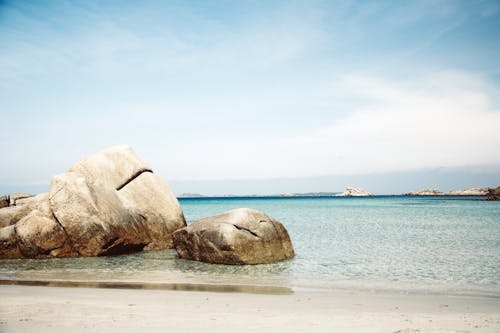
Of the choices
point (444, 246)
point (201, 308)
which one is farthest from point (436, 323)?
point (444, 246)

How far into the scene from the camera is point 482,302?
796cm

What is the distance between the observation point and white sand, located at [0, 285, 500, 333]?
18.9 feet

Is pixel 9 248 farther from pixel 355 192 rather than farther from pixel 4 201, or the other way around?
pixel 355 192

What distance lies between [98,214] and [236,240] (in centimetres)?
550

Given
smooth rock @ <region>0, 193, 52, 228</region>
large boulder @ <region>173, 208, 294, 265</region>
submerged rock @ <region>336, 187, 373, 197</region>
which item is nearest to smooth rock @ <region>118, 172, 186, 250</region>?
large boulder @ <region>173, 208, 294, 265</region>

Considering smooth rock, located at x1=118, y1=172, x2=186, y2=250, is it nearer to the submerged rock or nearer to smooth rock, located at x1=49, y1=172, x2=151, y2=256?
smooth rock, located at x1=49, y1=172, x2=151, y2=256

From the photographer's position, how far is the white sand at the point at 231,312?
576cm

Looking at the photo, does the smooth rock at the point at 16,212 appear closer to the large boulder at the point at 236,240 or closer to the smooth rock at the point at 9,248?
the smooth rock at the point at 9,248

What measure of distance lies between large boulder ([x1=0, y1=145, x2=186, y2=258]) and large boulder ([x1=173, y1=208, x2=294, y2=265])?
2.64m

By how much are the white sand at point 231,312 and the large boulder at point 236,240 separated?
149 inches

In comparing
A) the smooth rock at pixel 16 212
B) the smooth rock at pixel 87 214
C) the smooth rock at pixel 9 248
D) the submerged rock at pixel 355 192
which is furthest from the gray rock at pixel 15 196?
the submerged rock at pixel 355 192

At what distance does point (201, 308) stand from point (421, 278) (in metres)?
6.65

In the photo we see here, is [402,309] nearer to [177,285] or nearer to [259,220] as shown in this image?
[177,285]

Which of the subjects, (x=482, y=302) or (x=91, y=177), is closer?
(x=482, y=302)
